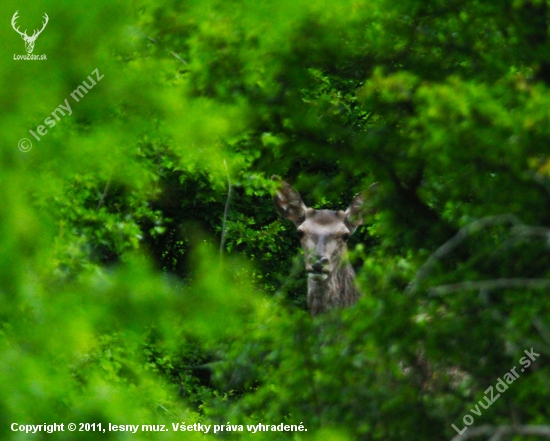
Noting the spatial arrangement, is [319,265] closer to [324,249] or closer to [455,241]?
[324,249]

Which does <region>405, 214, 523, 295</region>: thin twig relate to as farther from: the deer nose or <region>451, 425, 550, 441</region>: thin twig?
the deer nose

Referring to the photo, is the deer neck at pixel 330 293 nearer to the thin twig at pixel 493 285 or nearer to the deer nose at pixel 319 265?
the deer nose at pixel 319 265

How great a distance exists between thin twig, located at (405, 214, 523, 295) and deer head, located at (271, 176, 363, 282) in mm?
4847

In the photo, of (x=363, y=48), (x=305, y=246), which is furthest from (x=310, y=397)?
(x=305, y=246)

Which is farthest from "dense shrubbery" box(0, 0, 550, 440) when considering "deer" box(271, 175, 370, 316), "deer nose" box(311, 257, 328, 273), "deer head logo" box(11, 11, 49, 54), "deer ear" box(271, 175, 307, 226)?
"deer ear" box(271, 175, 307, 226)

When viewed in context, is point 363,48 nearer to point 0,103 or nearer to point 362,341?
point 362,341

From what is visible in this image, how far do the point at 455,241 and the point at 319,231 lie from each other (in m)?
6.07

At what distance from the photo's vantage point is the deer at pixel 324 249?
11.3m

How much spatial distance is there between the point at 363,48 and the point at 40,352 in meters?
5.33

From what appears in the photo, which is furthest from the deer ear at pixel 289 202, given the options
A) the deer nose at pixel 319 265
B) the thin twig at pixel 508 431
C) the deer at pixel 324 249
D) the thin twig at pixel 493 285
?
the thin twig at pixel 508 431

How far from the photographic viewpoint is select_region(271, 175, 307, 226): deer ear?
12133 millimetres

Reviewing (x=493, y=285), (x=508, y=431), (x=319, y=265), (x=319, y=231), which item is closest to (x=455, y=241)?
(x=493, y=285)

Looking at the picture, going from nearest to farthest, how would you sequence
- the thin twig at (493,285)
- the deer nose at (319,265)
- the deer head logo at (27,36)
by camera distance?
the deer head logo at (27,36)
the thin twig at (493,285)
the deer nose at (319,265)

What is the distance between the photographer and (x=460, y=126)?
5.82 m
